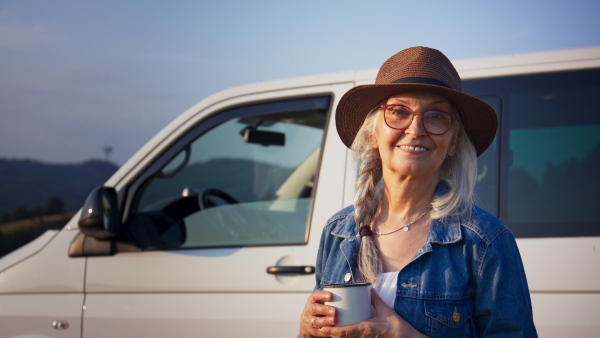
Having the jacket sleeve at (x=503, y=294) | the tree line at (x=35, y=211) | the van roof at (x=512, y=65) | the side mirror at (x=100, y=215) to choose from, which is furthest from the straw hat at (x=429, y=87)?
the tree line at (x=35, y=211)

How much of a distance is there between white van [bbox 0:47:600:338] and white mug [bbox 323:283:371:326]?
1.10m

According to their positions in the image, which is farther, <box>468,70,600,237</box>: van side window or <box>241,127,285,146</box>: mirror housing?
<box>241,127,285,146</box>: mirror housing

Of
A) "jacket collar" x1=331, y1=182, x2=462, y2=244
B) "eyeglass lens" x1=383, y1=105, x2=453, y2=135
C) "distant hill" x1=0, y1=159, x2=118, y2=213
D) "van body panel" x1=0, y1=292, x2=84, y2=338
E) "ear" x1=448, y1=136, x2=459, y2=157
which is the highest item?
"distant hill" x1=0, y1=159, x2=118, y2=213

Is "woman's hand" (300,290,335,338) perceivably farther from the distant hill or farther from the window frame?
the distant hill

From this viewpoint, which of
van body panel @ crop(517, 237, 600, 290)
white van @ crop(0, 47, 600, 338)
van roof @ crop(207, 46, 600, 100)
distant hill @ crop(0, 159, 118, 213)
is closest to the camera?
van body panel @ crop(517, 237, 600, 290)

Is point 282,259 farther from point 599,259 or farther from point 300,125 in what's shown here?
point 599,259

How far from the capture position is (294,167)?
3.85m

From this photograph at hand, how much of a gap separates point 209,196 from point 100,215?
3.04 ft

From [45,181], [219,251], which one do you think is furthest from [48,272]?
A: [45,181]

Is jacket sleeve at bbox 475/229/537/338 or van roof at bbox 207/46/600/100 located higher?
van roof at bbox 207/46/600/100

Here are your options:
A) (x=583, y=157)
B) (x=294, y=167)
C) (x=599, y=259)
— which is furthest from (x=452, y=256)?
(x=294, y=167)

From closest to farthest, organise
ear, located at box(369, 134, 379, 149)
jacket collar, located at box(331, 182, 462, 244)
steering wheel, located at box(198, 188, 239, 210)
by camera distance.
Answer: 1. jacket collar, located at box(331, 182, 462, 244)
2. ear, located at box(369, 134, 379, 149)
3. steering wheel, located at box(198, 188, 239, 210)

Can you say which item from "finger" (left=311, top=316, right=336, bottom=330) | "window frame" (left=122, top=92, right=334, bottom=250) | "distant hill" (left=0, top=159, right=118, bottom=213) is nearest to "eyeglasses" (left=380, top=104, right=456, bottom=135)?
"finger" (left=311, top=316, right=336, bottom=330)

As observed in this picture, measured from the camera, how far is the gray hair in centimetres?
161
